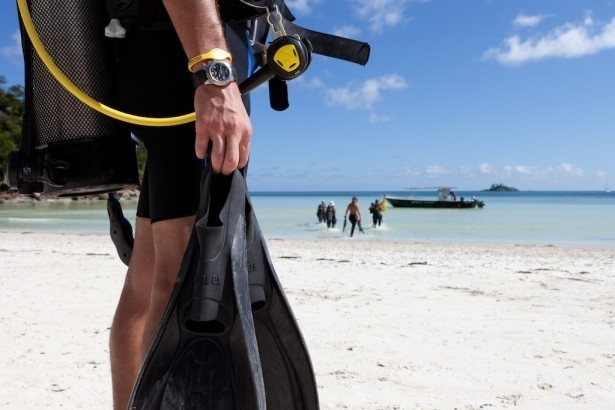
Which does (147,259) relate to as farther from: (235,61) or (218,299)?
(235,61)

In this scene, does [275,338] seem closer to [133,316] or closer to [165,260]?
[165,260]

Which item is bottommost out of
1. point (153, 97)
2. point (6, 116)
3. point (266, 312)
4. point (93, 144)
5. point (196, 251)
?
point (266, 312)

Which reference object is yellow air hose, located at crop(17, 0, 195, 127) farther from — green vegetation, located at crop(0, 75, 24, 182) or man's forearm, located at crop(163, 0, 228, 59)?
green vegetation, located at crop(0, 75, 24, 182)

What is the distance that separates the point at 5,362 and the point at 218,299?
2.72 m

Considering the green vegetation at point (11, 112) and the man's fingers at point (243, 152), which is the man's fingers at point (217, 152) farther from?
the green vegetation at point (11, 112)

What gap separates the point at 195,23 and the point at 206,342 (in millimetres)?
790

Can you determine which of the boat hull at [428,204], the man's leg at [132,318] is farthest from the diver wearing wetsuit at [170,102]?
the boat hull at [428,204]

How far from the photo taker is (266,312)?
4.72ft

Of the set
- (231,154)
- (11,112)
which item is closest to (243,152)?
(231,154)

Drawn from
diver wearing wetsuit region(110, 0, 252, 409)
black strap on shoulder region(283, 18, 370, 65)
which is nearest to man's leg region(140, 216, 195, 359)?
diver wearing wetsuit region(110, 0, 252, 409)

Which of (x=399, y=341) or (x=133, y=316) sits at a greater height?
(x=133, y=316)

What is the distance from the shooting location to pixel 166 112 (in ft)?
4.66

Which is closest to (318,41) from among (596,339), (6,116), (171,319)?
(171,319)

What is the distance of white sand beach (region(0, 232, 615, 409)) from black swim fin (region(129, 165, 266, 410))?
5.02 feet
